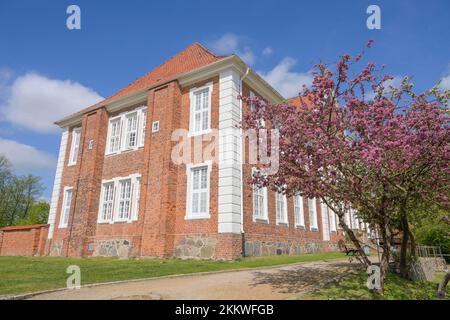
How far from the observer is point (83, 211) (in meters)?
A: 19.7

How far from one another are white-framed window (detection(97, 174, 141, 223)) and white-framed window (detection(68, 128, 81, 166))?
4499 mm

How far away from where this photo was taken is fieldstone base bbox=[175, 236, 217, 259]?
14422mm

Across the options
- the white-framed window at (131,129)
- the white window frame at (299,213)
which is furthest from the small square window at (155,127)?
the white window frame at (299,213)

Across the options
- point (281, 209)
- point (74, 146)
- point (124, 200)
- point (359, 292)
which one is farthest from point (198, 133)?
point (74, 146)

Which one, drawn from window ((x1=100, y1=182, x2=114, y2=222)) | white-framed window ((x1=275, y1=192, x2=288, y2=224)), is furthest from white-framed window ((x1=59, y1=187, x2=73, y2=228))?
white-framed window ((x1=275, y1=192, x2=288, y2=224))

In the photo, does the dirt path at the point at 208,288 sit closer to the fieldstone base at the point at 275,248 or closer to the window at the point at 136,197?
the fieldstone base at the point at 275,248

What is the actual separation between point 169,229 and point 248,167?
4.96 m

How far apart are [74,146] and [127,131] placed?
593 centimetres

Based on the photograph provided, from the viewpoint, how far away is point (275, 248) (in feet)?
56.4

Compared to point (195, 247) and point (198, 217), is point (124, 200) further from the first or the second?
point (195, 247)

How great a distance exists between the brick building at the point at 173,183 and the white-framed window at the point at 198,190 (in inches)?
2.0

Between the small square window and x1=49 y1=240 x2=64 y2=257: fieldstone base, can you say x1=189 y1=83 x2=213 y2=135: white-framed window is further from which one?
x1=49 y1=240 x2=64 y2=257: fieldstone base
